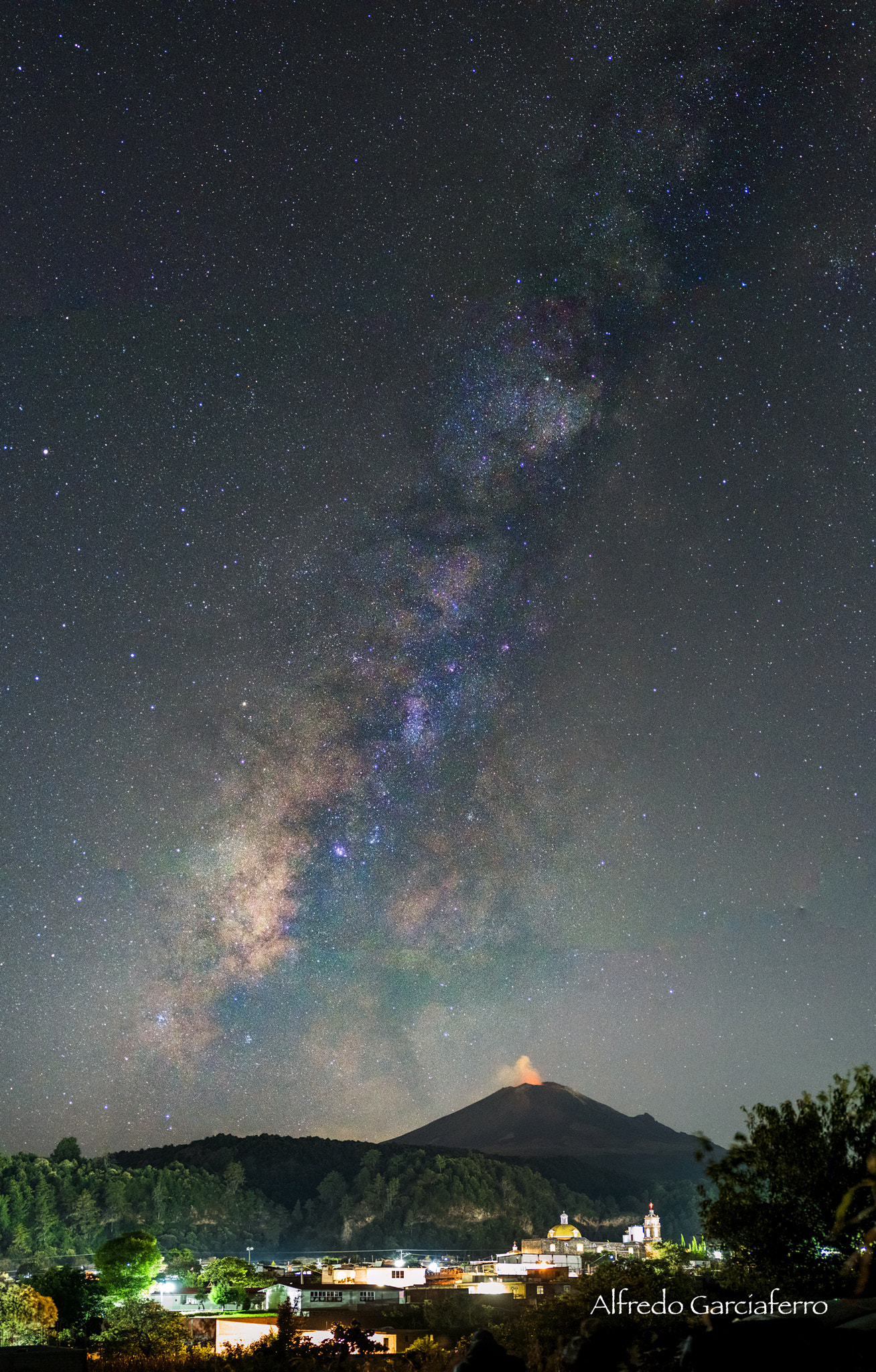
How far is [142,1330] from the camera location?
46.7 meters

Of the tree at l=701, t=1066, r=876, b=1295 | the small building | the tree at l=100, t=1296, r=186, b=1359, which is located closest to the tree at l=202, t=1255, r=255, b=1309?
the small building

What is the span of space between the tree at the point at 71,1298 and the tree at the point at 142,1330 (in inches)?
45.6

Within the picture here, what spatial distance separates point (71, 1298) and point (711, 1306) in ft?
179

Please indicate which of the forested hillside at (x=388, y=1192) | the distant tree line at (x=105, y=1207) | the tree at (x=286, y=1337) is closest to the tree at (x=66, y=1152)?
the distant tree line at (x=105, y=1207)

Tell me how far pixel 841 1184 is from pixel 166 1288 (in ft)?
232

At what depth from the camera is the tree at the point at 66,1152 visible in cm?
11800

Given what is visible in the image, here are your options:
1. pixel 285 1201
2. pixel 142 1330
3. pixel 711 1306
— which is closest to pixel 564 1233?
pixel 285 1201

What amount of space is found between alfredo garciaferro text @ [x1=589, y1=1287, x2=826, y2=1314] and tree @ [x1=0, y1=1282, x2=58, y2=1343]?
3217cm

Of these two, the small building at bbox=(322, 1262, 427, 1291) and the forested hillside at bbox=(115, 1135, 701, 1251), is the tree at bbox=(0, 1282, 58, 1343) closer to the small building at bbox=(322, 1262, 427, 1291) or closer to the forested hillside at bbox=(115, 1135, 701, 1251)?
the small building at bbox=(322, 1262, 427, 1291)

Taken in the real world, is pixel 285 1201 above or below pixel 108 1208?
below

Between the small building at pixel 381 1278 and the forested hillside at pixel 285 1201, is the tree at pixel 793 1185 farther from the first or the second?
the forested hillside at pixel 285 1201

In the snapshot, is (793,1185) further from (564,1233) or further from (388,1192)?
(388,1192)

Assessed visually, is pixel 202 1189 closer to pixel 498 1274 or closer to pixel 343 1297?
pixel 498 1274

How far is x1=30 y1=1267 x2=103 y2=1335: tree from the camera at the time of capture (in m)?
51.7
